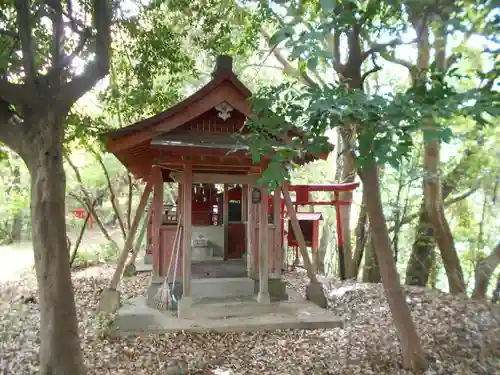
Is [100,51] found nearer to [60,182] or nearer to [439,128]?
[60,182]

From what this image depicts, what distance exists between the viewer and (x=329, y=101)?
3.00 m

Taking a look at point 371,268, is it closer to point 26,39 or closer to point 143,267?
point 143,267

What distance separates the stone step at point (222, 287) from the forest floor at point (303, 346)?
4.45ft

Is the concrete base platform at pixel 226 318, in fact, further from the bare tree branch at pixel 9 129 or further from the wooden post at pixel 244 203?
the bare tree branch at pixel 9 129

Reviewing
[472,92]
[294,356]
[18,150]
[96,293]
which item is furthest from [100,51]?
[96,293]

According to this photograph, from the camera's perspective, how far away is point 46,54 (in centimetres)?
641

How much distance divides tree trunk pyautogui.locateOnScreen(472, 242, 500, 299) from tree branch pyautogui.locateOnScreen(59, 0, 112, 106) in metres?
6.86

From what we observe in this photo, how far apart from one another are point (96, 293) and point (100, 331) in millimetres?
2866

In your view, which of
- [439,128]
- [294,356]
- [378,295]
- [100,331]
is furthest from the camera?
[378,295]

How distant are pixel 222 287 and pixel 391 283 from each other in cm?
363

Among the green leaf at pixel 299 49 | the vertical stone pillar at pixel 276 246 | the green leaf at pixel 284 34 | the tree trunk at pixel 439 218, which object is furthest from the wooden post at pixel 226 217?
the green leaf at pixel 299 49

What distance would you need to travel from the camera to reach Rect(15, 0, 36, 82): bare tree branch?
4.53m

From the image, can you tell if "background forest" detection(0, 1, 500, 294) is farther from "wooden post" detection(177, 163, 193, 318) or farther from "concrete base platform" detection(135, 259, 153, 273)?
"concrete base platform" detection(135, 259, 153, 273)

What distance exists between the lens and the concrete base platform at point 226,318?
6242 millimetres
